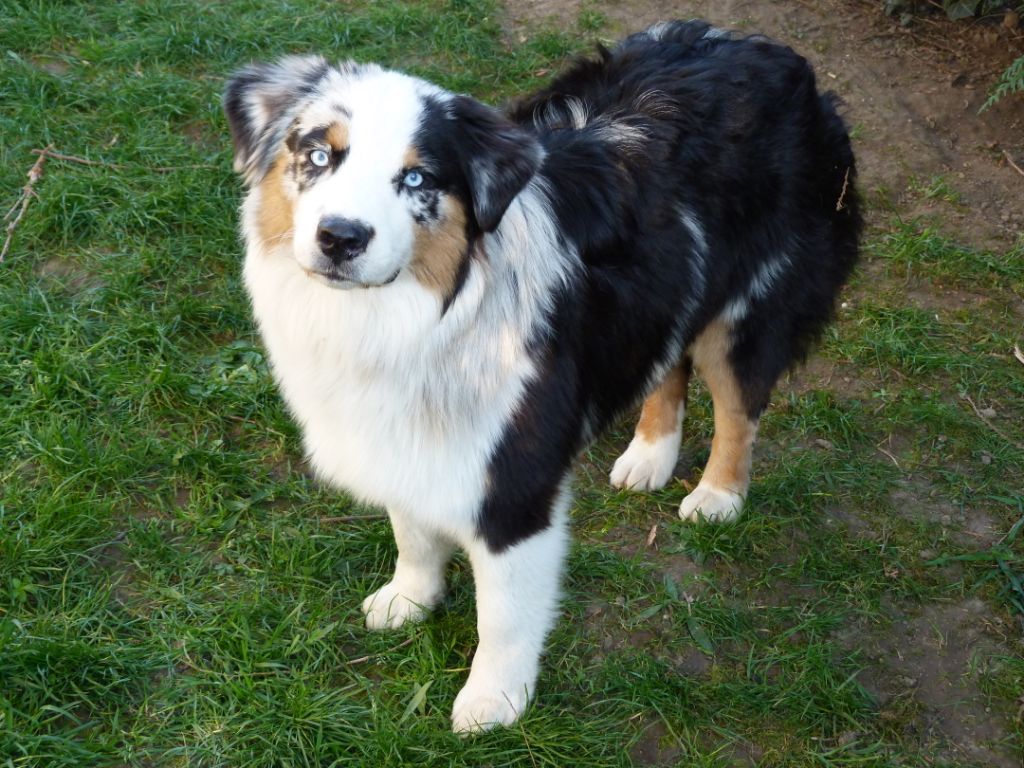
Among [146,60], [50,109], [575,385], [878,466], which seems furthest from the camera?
[146,60]

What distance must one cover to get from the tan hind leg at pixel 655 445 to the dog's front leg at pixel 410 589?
2.97 feet

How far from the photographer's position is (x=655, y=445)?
3932 millimetres

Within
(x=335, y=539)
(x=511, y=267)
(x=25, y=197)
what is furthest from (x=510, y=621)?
(x=25, y=197)

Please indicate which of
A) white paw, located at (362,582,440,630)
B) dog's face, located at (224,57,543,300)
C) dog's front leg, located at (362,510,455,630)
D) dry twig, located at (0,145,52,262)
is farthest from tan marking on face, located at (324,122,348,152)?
dry twig, located at (0,145,52,262)

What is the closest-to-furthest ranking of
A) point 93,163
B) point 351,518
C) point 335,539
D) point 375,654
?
point 375,654 → point 335,539 → point 351,518 → point 93,163

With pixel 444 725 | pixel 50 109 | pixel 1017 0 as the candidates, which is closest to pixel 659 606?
pixel 444 725

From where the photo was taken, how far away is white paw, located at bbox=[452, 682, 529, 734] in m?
3.00

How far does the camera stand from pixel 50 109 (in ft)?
16.9

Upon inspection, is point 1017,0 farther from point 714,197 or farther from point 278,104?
point 278,104

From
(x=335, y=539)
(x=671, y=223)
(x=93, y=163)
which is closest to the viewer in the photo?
(x=671, y=223)

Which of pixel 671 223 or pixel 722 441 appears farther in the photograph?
pixel 722 441

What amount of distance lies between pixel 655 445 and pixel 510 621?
1.24m

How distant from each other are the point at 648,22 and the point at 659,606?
4047 mm

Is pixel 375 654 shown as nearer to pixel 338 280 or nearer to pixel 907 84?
pixel 338 280
